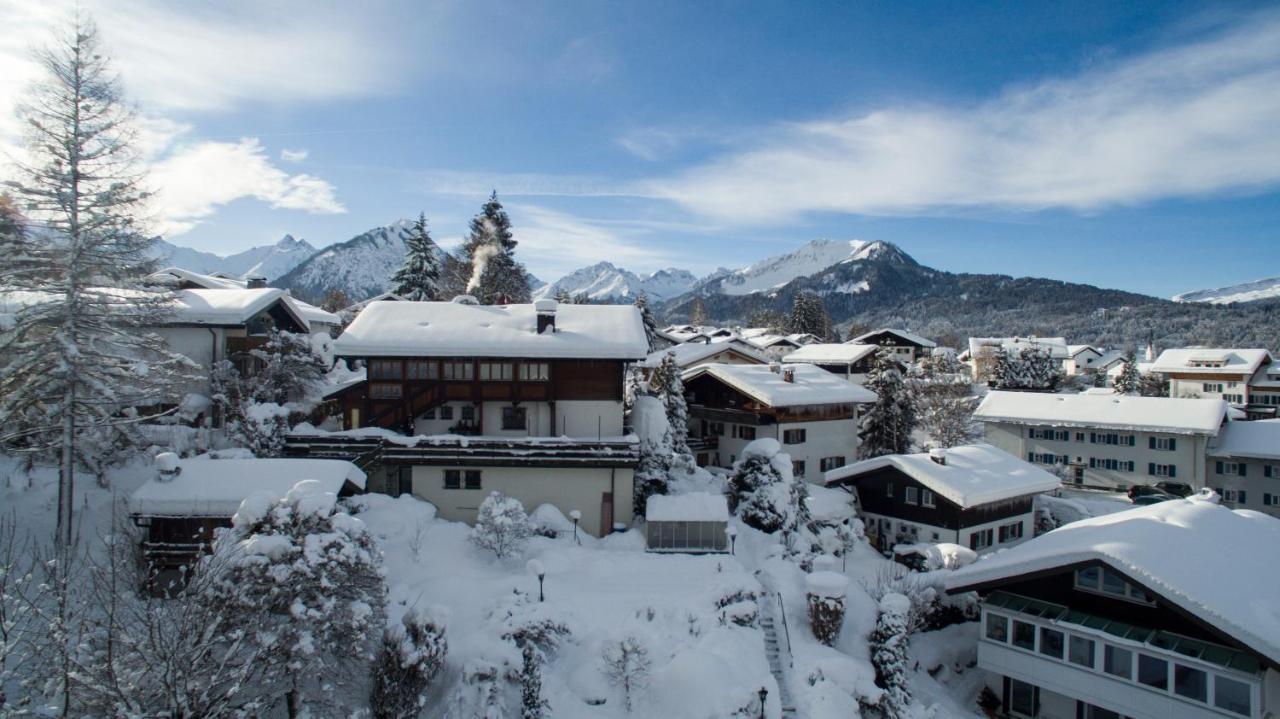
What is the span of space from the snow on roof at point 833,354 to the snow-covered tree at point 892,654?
1883 inches

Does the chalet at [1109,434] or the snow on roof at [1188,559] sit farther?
the chalet at [1109,434]

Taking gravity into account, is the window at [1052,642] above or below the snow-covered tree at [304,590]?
below

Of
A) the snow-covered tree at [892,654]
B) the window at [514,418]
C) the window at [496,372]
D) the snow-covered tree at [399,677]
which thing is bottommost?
the snow-covered tree at [892,654]

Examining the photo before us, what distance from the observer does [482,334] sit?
96.3 feet

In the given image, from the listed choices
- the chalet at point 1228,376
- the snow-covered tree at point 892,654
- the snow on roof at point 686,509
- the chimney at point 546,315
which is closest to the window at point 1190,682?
the snow-covered tree at point 892,654

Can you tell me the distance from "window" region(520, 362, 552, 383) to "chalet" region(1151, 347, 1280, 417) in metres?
80.2

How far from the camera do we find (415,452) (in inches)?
1022

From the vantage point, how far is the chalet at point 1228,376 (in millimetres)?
74688

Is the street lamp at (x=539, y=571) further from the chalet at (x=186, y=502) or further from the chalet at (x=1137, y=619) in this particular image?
the chalet at (x=1137, y=619)

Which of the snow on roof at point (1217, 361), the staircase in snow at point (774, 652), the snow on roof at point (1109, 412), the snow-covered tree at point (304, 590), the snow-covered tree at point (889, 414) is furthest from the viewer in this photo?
the snow on roof at point (1217, 361)

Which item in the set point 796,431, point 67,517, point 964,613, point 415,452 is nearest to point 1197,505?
point 964,613

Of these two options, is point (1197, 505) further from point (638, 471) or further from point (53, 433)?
point (53, 433)

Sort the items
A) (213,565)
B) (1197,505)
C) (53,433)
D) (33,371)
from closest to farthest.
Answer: (213,565) → (33,371) → (53,433) → (1197,505)

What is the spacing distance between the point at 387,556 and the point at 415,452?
515 cm
